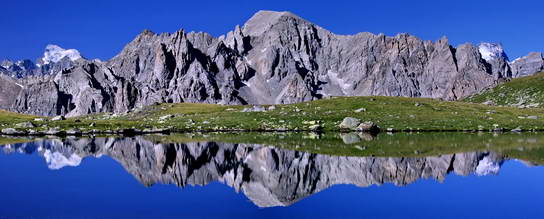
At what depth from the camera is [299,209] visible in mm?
27469

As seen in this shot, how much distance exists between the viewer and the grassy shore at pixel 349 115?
109m

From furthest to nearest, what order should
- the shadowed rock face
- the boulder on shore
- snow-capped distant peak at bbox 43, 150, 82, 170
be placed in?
the boulder on shore, snow-capped distant peak at bbox 43, 150, 82, 170, the shadowed rock face

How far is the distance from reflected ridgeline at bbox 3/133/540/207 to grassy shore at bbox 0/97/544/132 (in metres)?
52.5

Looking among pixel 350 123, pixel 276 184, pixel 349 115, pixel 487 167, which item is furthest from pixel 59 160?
pixel 349 115

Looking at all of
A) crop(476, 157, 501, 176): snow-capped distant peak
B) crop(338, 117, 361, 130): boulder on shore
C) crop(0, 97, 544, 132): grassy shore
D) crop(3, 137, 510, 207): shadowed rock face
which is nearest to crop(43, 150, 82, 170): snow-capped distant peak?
crop(3, 137, 510, 207): shadowed rock face

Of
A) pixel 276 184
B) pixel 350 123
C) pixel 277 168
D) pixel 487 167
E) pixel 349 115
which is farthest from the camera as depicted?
pixel 349 115

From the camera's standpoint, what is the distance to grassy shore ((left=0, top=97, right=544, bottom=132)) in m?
109

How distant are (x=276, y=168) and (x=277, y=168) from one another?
10cm

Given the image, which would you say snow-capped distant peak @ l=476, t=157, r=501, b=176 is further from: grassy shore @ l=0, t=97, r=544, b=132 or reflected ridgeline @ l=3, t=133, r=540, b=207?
grassy shore @ l=0, t=97, r=544, b=132

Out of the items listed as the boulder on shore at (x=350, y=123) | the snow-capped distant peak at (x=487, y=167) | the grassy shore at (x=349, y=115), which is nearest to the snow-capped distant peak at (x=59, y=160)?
the snow-capped distant peak at (x=487, y=167)

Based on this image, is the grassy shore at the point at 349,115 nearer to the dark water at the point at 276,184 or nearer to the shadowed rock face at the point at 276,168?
the dark water at the point at 276,184

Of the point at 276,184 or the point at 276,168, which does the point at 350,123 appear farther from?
the point at 276,184

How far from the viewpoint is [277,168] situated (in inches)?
1730

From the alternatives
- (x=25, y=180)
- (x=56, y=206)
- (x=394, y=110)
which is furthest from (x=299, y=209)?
(x=394, y=110)
